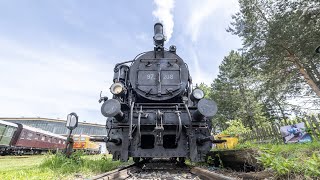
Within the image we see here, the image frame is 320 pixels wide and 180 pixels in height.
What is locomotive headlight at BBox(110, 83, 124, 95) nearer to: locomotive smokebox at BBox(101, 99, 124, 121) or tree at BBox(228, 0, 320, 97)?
locomotive smokebox at BBox(101, 99, 124, 121)

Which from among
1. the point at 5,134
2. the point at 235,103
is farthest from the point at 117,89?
the point at 235,103

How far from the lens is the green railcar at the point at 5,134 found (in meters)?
14.7


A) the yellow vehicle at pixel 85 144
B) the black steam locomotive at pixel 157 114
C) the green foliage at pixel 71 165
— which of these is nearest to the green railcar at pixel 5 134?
the yellow vehicle at pixel 85 144

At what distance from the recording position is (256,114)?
1093 inches

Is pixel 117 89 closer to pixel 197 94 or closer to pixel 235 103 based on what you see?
pixel 197 94

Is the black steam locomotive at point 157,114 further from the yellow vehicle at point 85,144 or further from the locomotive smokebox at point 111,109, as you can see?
the yellow vehicle at point 85,144

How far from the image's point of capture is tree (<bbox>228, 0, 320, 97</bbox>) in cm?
1197

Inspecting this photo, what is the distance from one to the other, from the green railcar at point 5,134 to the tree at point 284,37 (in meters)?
16.8

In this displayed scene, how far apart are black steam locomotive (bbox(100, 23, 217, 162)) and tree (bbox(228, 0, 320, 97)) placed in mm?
8692

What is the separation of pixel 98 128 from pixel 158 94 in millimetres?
49792

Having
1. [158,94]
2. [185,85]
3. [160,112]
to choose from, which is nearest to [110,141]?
[160,112]

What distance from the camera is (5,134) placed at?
15023mm

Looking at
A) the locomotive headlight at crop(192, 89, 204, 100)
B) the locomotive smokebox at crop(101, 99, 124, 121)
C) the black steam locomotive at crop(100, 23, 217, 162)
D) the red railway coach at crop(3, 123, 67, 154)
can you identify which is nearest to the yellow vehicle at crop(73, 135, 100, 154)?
the red railway coach at crop(3, 123, 67, 154)

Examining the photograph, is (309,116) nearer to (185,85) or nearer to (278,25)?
(185,85)
